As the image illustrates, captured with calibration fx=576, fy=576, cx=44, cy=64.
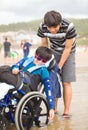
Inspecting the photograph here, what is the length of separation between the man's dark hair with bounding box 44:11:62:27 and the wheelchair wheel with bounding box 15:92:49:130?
3.09 feet

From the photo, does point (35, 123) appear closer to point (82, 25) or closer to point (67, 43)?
point (67, 43)

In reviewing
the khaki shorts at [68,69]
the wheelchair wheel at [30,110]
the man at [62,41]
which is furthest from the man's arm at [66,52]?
the wheelchair wheel at [30,110]

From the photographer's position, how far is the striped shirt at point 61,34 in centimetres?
719

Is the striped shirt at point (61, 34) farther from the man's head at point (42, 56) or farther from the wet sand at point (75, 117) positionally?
the wet sand at point (75, 117)

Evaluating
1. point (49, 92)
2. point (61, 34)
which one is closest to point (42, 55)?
point (49, 92)

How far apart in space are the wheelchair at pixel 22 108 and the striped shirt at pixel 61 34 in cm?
97

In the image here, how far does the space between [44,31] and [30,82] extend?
980 millimetres

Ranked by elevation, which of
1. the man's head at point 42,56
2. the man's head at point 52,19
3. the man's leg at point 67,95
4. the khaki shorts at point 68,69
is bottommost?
the man's leg at point 67,95

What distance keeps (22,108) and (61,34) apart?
139 centimetres

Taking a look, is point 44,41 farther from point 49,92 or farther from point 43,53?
point 49,92

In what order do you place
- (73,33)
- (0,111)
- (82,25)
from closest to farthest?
(0,111) → (73,33) → (82,25)

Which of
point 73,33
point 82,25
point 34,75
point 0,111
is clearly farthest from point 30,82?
point 82,25

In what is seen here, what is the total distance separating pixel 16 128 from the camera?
6621mm

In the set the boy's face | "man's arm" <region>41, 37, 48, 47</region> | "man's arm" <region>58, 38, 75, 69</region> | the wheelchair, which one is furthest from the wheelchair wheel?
"man's arm" <region>41, 37, 48, 47</region>
